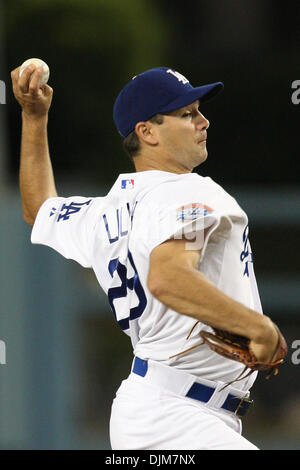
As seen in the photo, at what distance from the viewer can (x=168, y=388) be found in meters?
3.06

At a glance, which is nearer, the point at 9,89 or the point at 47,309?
the point at 47,309

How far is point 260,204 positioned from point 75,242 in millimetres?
2079

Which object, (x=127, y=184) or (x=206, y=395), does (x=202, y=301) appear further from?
(x=127, y=184)

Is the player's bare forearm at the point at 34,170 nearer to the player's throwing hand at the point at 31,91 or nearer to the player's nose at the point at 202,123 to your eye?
the player's throwing hand at the point at 31,91

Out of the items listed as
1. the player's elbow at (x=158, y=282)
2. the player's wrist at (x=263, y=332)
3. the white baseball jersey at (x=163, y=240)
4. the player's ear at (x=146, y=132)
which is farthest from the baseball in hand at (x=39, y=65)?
the player's wrist at (x=263, y=332)

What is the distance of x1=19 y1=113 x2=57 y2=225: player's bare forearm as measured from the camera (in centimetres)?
372

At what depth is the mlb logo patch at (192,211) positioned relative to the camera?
284 cm

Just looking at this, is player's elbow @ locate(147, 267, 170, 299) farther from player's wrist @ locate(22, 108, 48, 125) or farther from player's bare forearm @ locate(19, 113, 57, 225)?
player's wrist @ locate(22, 108, 48, 125)

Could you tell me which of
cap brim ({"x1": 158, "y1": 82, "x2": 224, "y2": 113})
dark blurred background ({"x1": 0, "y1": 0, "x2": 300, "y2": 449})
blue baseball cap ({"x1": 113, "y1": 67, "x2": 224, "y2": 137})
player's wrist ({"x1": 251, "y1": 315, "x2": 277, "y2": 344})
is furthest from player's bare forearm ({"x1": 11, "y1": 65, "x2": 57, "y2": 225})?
dark blurred background ({"x1": 0, "y1": 0, "x2": 300, "y2": 449})

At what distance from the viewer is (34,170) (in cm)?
373

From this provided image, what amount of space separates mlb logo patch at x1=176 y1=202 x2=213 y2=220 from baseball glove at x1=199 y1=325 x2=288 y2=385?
340 mm

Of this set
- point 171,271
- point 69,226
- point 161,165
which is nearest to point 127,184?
point 161,165

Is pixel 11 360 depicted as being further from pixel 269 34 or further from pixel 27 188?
pixel 269 34

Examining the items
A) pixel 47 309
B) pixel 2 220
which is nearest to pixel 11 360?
pixel 47 309
